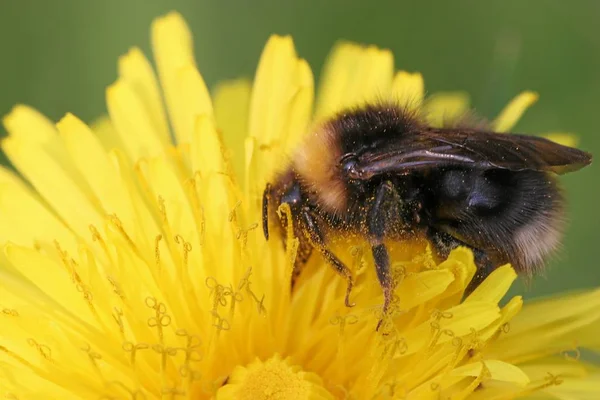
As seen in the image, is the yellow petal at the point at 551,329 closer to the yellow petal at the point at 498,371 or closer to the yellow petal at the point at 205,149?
the yellow petal at the point at 498,371

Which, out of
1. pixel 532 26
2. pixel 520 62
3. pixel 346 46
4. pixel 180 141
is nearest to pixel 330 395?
pixel 180 141

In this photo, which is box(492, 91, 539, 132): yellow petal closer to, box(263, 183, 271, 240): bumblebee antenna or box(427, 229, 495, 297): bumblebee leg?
box(427, 229, 495, 297): bumblebee leg

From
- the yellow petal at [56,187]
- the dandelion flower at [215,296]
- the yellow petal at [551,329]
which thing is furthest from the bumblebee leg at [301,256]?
the yellow petal at [56,187]

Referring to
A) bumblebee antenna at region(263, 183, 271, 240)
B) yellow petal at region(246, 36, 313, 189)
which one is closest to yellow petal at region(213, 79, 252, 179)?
yellow petal at region(246, 36, 313, 189)

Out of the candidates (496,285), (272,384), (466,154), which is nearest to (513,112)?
(496,285)

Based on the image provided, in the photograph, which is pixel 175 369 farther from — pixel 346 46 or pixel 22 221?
pixel 346 46
